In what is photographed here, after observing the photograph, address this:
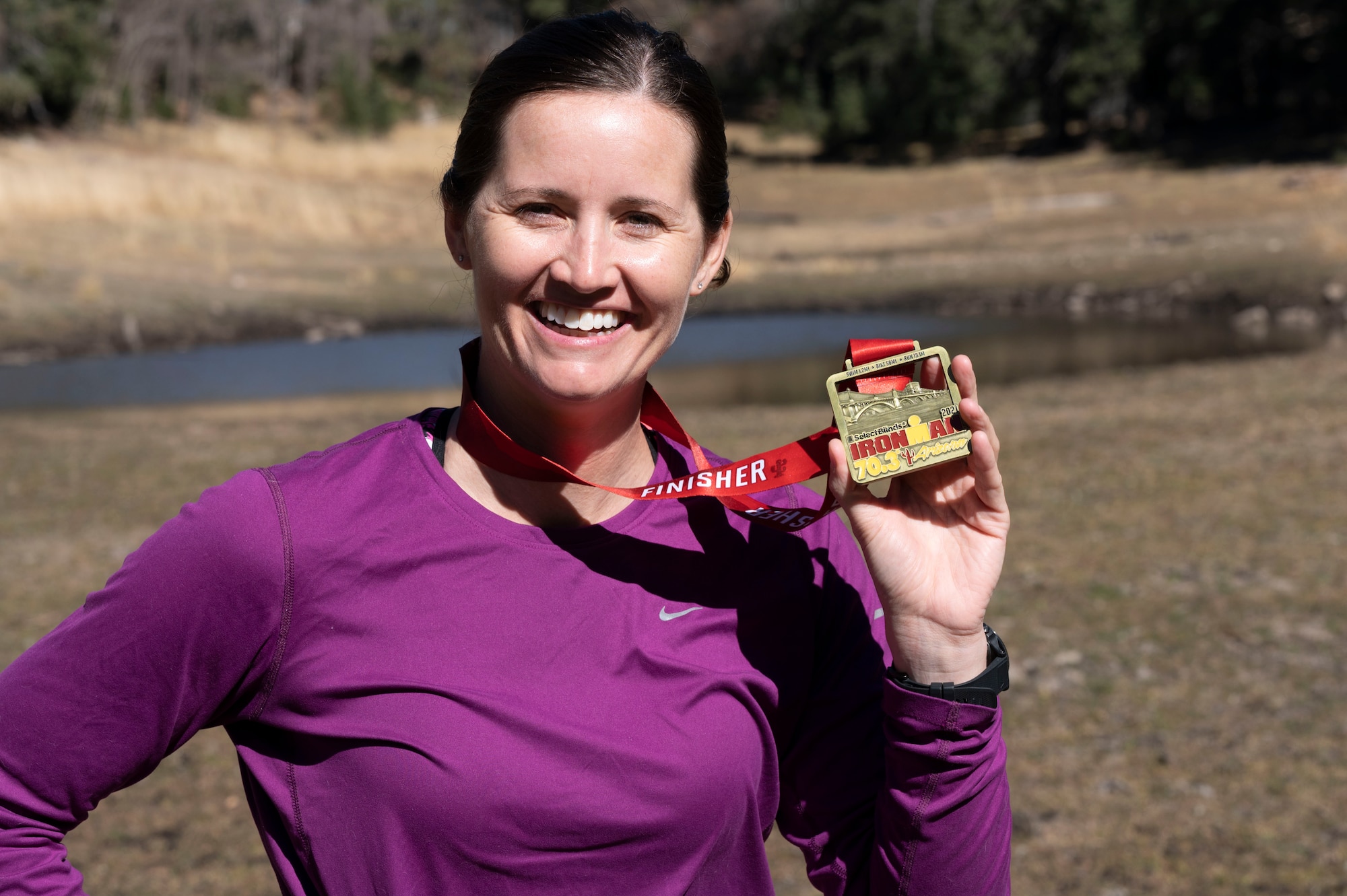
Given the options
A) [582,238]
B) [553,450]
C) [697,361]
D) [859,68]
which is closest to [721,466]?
[553,450]

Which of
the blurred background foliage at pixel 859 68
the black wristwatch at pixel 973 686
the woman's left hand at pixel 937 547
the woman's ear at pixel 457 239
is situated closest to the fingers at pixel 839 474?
the woman's left hand at pixel 937 547

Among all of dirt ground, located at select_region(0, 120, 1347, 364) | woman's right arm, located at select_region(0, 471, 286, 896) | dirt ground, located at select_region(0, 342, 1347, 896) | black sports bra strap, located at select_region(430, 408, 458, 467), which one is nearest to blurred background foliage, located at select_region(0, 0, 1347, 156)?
dirt ground, located at select_region(0, 120, 1347, 364)

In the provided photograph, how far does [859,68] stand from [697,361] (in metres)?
45.8

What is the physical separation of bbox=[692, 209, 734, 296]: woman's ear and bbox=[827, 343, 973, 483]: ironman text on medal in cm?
34

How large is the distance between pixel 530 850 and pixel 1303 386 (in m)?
14.4

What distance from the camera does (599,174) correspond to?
1.95 m

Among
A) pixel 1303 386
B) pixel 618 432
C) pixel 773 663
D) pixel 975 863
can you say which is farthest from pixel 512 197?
pixel 1303 386

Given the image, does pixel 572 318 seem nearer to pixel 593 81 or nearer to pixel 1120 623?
pixel 593 81

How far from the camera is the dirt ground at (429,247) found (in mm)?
25609

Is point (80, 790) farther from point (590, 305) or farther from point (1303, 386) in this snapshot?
point (1303, 386)

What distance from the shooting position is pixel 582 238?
6.46 ft

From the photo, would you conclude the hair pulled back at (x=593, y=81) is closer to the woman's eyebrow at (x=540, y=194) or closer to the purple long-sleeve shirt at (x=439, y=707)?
the woman's eyebrow at (x=540, y=194)

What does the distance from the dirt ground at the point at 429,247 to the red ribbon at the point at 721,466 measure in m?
17.7

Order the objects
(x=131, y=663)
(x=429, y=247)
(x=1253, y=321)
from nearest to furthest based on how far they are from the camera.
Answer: (x=131, y=663) → (x=1253, y=321) → (x=429, y=247)
